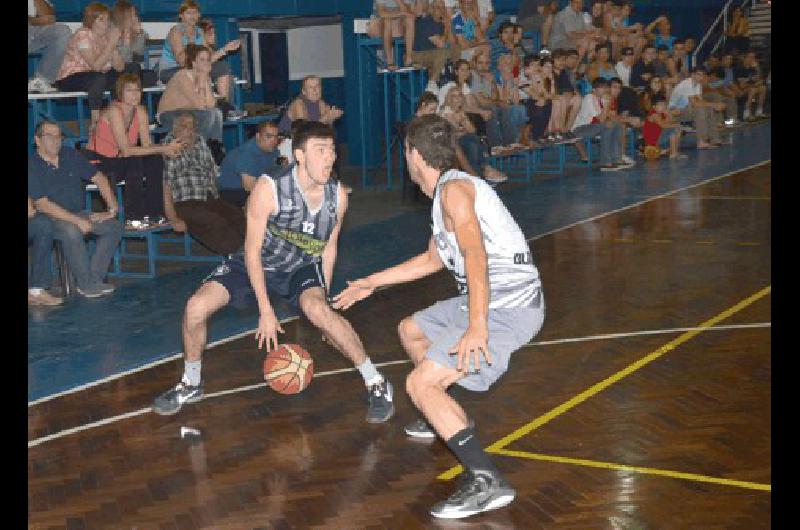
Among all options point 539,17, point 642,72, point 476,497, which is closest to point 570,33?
point 539,17

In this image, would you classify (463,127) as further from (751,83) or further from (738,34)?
(738,34)

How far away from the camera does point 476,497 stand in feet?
19.9

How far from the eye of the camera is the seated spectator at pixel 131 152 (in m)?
12.3

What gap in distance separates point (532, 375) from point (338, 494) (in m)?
2.55

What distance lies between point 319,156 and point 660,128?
1544 cm

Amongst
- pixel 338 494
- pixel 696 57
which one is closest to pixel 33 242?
pixel 338 494

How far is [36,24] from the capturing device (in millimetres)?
13914

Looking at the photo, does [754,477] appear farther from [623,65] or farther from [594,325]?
[623,65]

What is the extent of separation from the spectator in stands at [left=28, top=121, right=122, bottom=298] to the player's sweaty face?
14.9ft

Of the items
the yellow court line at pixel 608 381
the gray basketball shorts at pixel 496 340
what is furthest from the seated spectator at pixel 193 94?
the gray basketball shorts at pixel 496 340

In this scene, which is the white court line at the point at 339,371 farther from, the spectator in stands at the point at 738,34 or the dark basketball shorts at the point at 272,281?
the spectator in stands at the point at 738,34

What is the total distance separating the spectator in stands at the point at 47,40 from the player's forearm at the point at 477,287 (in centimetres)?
887

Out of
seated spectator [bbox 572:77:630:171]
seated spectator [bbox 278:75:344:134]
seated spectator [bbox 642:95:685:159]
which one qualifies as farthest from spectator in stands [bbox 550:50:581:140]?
seated spectator [bbox 278:75:344:134]

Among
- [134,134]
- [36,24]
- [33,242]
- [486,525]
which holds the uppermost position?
[36,24]
